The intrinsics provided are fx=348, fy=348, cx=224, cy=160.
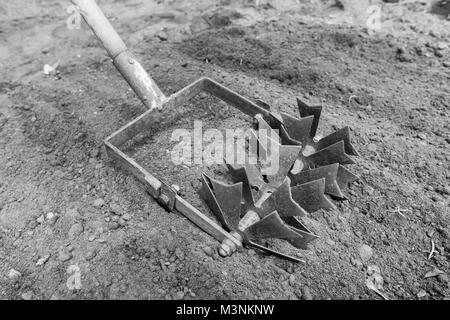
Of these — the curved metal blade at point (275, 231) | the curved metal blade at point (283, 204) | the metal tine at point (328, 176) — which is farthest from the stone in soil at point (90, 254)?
the metal tine at point (328, 176)

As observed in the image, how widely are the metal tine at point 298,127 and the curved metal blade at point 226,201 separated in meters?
0.68

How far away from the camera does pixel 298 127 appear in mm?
2354

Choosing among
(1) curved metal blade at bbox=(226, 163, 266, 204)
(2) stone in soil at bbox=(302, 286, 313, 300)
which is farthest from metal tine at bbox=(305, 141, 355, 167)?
(2) stone in soil at bbox=(302, 286, 313, 300)

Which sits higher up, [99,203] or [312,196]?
[312,196]

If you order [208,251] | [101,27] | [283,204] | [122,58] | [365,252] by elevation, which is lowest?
[365,252]

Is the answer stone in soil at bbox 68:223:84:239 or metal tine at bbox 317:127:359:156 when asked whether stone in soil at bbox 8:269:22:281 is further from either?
metal tine at bbox 317:127:359:156

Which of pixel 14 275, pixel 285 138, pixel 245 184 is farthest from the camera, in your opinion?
pixel 285 138

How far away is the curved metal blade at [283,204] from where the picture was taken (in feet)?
5.99

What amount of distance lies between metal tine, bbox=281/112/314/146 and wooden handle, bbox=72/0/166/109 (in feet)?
2.94

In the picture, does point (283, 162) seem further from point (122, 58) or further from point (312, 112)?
point (122, 58)

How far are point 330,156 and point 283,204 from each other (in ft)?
1.84

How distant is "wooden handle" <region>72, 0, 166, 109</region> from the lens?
8.18ft

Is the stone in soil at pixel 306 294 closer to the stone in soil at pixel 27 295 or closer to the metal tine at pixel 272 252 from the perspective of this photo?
the metal tine at pixel 272 252

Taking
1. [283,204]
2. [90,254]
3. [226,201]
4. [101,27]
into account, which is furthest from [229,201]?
[101,27]
